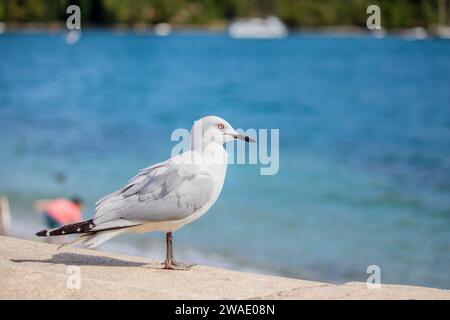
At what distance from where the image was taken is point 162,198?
5938mm

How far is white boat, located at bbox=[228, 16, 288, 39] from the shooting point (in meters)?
111

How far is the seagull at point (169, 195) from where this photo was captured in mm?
5875

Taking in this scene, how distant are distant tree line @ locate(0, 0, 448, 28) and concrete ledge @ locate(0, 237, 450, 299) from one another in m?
71.1

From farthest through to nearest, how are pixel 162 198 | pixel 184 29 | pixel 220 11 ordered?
pixel 184 29 < pixel 220 11 < pixel 162 198

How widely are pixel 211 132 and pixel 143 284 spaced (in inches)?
48.6

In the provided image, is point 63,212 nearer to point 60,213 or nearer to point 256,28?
point 60,213

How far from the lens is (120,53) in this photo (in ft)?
222

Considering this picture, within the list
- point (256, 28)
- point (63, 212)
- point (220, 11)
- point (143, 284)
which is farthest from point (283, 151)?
point (220, 11)

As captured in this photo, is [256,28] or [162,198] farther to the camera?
[256,28]

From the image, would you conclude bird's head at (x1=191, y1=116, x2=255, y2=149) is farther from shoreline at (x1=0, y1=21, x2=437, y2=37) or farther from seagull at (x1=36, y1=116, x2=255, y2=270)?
shoreline at (x1=0, y1=21, x2=437, y2=37)

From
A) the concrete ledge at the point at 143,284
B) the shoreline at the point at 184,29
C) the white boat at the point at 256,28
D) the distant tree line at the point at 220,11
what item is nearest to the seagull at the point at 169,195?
the concrete ledge at the point at 143,284

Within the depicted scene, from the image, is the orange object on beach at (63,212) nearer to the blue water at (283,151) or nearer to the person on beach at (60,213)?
the person on beach at (60,213)

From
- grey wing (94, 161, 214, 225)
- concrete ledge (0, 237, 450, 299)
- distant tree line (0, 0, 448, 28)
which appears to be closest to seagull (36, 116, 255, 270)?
grey wing (94, 161, 214, 225)
